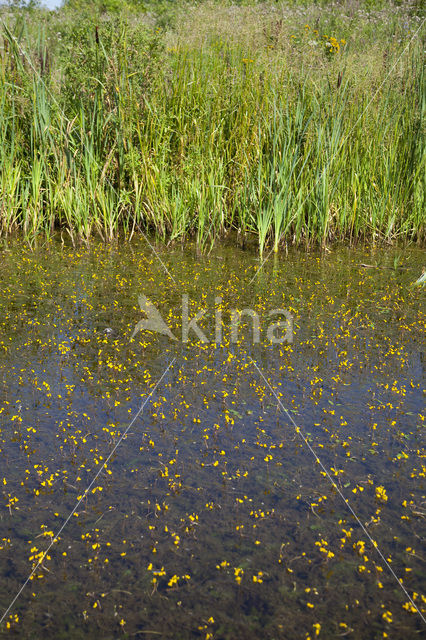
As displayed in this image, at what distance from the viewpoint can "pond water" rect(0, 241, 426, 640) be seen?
246cm

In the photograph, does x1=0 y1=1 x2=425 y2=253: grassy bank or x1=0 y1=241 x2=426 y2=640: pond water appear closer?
x1=0 y1=241 x2=426 y2=640: pond water

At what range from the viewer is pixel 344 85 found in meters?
7.00

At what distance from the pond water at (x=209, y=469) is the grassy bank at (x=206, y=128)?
160 centimetres

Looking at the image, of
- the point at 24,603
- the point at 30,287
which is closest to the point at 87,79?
the point at 30,287

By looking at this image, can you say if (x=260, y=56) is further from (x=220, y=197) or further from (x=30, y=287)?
(x=30, y=287)

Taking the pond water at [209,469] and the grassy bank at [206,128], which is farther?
the grassy bank at [206,128]

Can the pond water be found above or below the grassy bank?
below

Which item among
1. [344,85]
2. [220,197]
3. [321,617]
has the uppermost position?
[344,85]

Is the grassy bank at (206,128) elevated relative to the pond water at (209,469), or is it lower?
elevated

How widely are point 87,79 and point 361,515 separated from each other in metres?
6.01

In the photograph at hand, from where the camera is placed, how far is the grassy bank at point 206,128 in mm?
6953

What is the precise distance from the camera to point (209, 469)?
3314mm

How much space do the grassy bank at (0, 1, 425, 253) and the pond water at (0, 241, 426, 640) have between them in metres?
1.60

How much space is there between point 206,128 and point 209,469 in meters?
5.20
